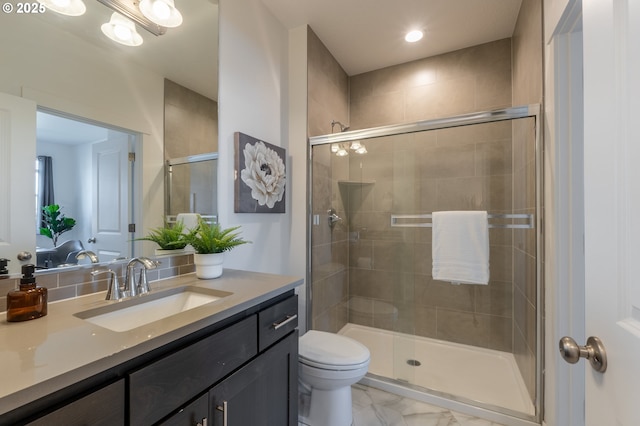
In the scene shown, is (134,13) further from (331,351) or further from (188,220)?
(331,351)

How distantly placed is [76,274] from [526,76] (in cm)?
260

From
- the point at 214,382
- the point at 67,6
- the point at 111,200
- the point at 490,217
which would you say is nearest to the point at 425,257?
the point at 490,217

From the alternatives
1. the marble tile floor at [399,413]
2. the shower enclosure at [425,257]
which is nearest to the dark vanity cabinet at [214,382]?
the marble tile floor at [399,413]

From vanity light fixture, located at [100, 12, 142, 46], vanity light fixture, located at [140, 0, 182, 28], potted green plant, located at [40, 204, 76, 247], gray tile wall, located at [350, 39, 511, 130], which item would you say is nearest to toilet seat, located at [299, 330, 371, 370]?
potted green plant, located at [40, 204, 76, 247]

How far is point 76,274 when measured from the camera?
40.0 inches

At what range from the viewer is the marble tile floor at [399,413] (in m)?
1.57

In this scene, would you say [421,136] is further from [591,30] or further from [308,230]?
[591,30]

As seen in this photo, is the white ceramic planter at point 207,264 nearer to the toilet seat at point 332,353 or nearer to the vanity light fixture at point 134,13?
the toilet seat at point 332,353

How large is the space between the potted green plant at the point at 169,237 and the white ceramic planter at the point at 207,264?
0.37 ft

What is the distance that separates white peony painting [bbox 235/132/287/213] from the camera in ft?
5.37

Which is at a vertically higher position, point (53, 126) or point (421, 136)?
point (421, 136)

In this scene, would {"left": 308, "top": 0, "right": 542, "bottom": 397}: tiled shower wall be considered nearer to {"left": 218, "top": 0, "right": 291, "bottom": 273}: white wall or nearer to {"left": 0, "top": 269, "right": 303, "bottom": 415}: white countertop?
{"left": 218, "top": 0, "right": 291, "bottom": 273}: white wall

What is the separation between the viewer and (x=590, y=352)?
0.59m

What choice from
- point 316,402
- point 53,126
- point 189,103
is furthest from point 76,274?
point 316,402
